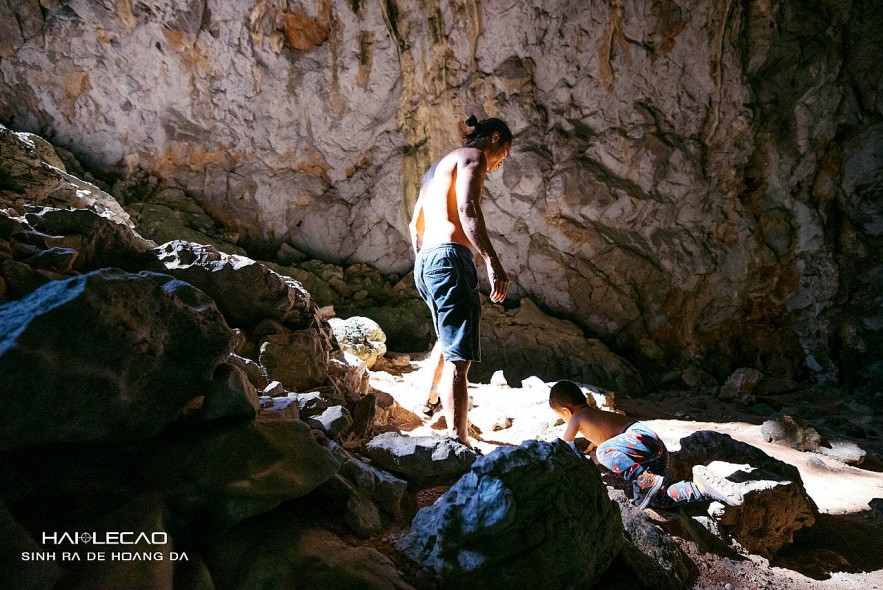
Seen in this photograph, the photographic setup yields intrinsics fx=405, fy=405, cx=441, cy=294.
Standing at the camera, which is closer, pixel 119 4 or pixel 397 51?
pixel 119 4

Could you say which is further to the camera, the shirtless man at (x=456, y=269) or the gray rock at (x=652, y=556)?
the shirtless man at (x=456, y=269)

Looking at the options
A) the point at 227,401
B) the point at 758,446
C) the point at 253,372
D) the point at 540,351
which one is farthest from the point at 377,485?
the point at 540,351

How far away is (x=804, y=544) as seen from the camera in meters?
1.75

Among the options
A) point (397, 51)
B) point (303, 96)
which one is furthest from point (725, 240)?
point (303, 96)

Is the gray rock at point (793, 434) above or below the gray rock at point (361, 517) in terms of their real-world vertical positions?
below

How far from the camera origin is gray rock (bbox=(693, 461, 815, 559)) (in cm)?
164

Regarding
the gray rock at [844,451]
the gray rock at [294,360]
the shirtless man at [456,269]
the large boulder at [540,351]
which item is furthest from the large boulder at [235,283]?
the gray rock at [844,451]

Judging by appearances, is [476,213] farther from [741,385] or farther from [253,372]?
[741,385]

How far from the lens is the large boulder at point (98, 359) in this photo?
0.94 meters

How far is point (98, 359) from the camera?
103 centimetres

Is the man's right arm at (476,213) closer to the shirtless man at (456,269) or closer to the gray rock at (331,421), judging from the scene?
the shirtless man at (456,269)

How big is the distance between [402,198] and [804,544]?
19.7ft

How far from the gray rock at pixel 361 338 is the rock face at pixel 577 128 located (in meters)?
2.55

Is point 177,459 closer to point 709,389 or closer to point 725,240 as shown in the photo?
point 709,389
